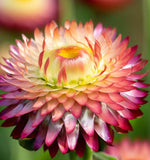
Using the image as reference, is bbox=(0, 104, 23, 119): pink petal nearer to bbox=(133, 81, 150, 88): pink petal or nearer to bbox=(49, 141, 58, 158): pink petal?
bbox=(49, 141, 58, 158): pink petal

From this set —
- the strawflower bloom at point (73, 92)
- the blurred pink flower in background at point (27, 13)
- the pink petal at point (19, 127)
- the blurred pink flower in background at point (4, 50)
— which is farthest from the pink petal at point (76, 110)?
the blurred pink flower in background at point (27, 13)

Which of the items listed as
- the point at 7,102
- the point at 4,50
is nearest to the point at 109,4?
the point at 4,50

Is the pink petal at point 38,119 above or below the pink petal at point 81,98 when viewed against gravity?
below

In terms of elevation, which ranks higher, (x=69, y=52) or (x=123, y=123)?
(x=69, y=52)

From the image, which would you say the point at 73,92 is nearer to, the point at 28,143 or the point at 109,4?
the point at 28,143

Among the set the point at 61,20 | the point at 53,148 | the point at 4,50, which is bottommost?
the point at 53,148

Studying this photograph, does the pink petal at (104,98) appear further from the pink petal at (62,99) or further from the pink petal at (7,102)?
the pink petal at (7,102)
